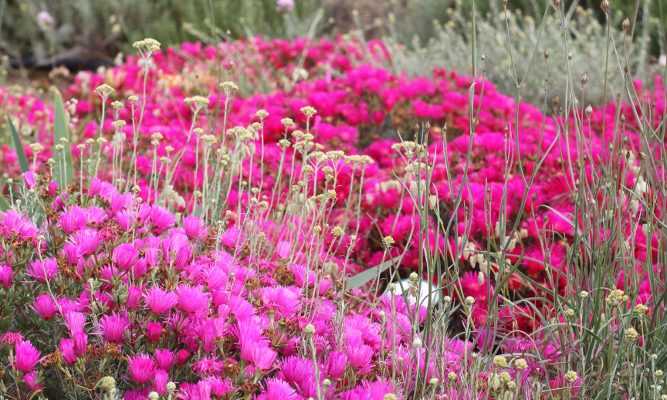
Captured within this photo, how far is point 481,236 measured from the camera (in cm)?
285

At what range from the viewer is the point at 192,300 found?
1603 mm

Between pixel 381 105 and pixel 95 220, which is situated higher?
pixel 95 220

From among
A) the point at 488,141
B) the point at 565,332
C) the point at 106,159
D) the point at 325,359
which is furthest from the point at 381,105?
the point at 325,359

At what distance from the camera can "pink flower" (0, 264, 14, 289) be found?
1686mm

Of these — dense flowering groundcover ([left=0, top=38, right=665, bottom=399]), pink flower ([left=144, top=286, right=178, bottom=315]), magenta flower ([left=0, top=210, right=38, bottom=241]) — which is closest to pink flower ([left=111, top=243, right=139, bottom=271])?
dense flowering groundcover ([left=0, top=38, right=665, bottom=399])

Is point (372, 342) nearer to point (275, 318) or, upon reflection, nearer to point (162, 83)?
point (275, 318)

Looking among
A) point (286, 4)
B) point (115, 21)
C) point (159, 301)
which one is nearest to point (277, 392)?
point (159, 301)

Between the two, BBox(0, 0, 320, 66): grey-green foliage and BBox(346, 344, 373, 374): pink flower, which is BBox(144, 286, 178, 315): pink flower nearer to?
BBox(346, 344, 373, 374): pink flower

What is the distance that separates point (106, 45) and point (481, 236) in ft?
23.7

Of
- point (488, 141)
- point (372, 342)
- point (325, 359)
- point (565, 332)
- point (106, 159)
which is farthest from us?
point (106, 159)

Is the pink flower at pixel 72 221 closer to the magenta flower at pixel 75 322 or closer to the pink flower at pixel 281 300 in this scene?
the magenta flower at pixel 75 322

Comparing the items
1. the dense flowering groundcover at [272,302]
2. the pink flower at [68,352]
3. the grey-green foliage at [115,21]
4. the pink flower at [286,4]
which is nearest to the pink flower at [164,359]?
the dense flowering groundcover at [272,302]

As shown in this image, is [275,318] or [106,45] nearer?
[275,318]

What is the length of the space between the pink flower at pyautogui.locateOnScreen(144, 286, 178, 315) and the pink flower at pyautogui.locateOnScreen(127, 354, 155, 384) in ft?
0.35
